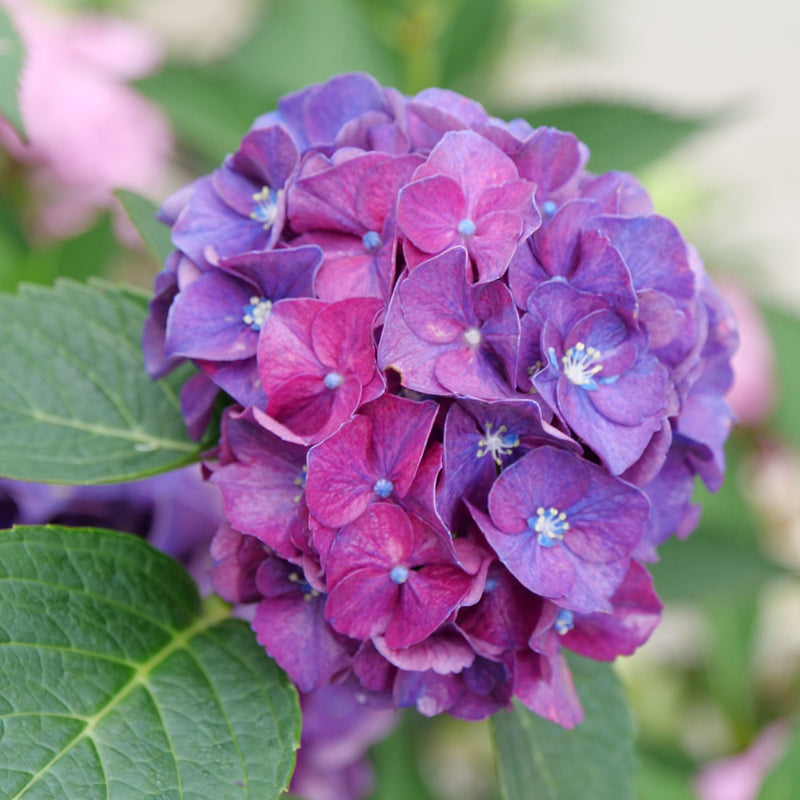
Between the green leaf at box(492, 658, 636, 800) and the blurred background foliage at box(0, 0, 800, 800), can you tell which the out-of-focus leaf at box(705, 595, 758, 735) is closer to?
the blurred background foliage at box(0, 0, 800, 800)

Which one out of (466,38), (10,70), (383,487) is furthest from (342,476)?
(466,38)

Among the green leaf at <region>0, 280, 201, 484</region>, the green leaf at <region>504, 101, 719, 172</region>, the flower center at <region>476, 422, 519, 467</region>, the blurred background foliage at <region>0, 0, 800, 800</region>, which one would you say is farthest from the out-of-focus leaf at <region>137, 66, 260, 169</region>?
the flower center at <region>476, 422, 519, 467</region>

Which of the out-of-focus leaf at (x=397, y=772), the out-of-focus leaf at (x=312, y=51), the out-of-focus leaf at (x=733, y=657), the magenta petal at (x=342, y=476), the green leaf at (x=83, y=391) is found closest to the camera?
the magenta petal at (x=342, y=476)

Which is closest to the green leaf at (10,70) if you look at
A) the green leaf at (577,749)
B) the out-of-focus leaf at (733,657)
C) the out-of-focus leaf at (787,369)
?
the green leaf at (577,749)

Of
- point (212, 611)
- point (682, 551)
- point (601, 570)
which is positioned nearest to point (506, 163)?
point (601, 570)

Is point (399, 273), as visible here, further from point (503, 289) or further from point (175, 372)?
point (175, 372)

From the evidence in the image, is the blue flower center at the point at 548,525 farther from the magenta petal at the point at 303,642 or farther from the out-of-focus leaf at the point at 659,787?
the out-of-focus leaf at the point at 659,787

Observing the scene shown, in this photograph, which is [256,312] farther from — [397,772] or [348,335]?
[397,772]
